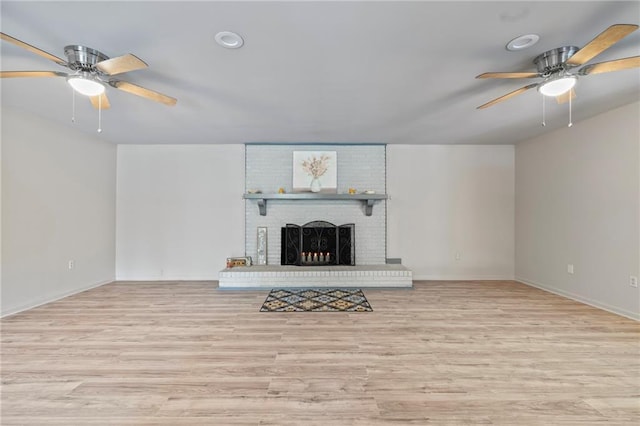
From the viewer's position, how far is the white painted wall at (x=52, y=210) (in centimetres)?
311

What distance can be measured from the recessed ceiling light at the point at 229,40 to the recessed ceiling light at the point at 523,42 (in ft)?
6.03

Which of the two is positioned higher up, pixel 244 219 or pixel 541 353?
pixel 244 219

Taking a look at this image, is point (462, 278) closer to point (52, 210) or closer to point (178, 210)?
point (178, 210)

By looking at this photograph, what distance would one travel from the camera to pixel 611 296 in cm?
320

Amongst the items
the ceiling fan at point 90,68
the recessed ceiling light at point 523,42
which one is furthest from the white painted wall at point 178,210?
the recessed ceiling light at point 523,42

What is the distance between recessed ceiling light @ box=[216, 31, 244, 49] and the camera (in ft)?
5.72

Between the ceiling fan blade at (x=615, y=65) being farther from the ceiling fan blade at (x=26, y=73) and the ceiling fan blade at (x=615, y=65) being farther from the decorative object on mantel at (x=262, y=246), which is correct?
the decorative object on mantel at (x=262, y=246)

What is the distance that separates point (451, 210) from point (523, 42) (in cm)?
338

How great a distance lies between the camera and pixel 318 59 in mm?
2047

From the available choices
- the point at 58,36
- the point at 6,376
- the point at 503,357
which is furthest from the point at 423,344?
the point at 58,36

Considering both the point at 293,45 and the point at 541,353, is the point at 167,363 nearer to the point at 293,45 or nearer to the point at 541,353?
the point at 293,45

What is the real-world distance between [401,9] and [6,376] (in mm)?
3598

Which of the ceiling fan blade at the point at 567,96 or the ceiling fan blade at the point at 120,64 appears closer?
the ceiling fan blade at the point at 120,64

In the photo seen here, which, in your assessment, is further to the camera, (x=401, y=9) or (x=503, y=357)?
(x=503, y=357)
